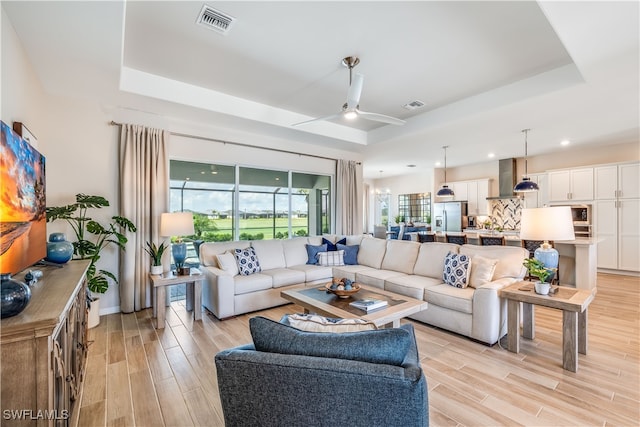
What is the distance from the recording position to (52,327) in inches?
48.1

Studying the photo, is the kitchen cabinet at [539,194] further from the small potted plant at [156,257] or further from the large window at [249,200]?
the small potted plant at [156,257]

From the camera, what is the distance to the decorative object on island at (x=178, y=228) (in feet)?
11.9

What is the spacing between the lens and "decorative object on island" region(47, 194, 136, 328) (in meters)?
3.21

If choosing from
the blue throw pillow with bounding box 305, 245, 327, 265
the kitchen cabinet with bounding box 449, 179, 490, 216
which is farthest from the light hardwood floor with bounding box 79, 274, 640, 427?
the kitchen cabinet with bounding box 449, 179, 490, 216

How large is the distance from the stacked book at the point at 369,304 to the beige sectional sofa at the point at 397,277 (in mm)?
850

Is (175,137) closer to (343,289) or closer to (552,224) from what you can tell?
(343,289)

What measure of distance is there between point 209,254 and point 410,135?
3.88 meters

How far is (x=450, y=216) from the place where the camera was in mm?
8594

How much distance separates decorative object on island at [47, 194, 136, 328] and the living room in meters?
0.21

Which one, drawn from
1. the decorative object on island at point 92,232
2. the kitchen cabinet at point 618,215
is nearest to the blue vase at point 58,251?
the decorative object on island at point 92,232

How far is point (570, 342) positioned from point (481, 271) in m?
0.96

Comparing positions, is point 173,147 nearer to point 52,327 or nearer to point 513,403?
point 52,327

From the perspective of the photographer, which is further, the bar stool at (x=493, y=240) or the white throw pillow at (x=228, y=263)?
the bar stool at (x=493, y=240)

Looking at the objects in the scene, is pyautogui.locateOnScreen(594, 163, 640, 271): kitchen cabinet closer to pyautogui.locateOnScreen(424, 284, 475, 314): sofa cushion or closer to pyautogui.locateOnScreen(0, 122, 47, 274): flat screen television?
pyautogui.locateOnScreen(424, 284, 475, 314): sofa cushion
